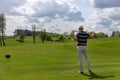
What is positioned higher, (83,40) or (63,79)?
(83,40)

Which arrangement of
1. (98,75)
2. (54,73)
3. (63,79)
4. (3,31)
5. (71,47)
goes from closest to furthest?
(63,79) → (98,75) → (54,73) → (71,47) → (3,31)

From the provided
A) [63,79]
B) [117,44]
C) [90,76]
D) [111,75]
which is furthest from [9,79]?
[117,44]

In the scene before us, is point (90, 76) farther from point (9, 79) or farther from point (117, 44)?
point (117, 44)

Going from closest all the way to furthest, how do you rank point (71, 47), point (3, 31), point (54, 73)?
1. point (54, 73)
2. point (71, 47)
3. point (3, 31)

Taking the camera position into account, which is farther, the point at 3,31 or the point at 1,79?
the point at 3,31

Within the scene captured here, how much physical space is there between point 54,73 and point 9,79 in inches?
138

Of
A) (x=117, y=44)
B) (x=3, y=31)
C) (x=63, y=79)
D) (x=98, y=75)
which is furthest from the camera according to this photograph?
(x=3, y=31)

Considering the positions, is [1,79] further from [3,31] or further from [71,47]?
[3,31]

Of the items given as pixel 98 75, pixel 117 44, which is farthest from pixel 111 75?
pixel 117 44

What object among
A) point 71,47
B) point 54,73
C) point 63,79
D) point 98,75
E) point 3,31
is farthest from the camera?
point 3,31

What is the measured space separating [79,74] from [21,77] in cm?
364

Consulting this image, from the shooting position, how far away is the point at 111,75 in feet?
64.0

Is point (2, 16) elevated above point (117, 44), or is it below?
above

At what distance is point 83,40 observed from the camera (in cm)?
2069
